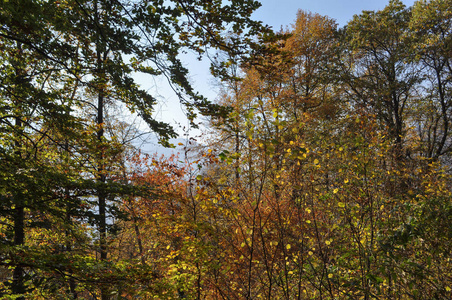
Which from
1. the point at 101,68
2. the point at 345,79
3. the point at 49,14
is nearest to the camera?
the point at 49,14

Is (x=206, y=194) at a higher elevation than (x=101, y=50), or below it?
below

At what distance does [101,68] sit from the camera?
4.19 m

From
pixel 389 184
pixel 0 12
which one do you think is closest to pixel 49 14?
pixel 0 12

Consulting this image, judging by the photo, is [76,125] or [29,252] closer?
[29,252]

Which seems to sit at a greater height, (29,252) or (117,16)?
(117,16)

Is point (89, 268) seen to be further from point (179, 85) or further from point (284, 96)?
point (284, 96)

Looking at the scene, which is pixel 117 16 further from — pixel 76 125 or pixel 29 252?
pixel 29 252

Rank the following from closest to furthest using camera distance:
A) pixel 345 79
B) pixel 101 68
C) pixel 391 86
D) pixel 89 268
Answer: pixel 89 268 < pixel 101 68 < pixel 391 86 < pixel 345 79

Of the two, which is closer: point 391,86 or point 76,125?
point 76,125

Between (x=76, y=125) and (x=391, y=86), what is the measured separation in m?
12.1

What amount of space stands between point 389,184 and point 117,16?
5.45m

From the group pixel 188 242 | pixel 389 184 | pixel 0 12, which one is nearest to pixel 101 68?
pixel 0 12

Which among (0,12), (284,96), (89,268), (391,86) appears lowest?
(89,268)

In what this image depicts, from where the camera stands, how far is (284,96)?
40.2 feet
